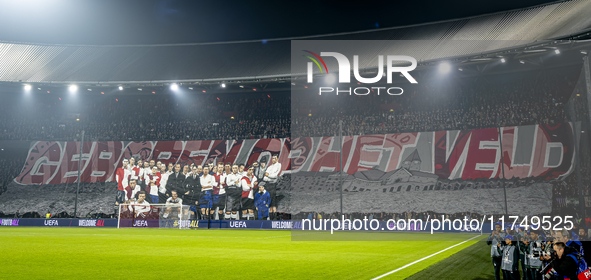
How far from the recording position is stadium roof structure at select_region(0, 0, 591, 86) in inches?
1435

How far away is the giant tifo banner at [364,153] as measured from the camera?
35.8 metres

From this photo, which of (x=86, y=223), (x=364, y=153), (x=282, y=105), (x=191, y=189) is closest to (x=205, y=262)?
(x=191, y=189)

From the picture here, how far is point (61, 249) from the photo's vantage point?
15.1m

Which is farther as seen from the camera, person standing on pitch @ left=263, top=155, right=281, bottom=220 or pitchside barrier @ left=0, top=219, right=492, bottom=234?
person standing on pitch @ left=263, top=155, right=281, bottom=220

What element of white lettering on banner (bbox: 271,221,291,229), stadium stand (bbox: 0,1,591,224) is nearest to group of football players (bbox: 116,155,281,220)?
stadium stand (bbox: 0,1,591,224)

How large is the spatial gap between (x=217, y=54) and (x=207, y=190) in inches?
702

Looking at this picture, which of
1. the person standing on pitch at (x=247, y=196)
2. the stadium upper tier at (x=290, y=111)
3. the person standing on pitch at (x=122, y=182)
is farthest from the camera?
the person standing on pitch at (x=122, y=182)

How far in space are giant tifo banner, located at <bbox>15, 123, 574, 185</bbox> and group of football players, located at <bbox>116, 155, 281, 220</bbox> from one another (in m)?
5.32

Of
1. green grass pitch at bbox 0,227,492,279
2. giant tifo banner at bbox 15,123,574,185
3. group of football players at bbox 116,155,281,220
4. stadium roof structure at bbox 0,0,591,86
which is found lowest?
green grass pitch at bbox 0,227,492,279

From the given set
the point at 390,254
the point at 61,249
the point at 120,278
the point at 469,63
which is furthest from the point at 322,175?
the point at 120,278

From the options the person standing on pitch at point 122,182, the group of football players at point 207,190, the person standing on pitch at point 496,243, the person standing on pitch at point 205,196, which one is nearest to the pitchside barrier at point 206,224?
the group of football players at point 207,190

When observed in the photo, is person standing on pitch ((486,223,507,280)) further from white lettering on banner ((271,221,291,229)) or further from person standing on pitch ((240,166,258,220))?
person standing on pitch ((240,166,258,220))

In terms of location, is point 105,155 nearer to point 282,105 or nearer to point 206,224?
point 206,224

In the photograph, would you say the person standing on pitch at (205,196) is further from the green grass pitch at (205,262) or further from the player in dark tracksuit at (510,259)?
the player in dark tracksuit at (510,259)
